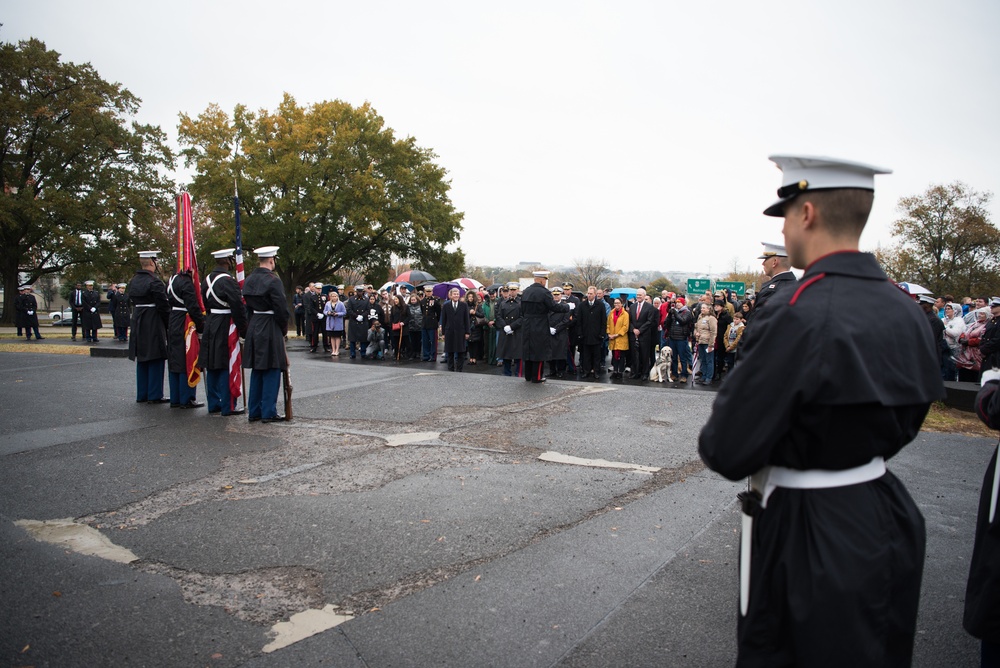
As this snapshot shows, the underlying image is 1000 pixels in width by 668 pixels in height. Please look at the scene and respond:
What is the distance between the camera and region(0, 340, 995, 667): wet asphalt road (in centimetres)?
336

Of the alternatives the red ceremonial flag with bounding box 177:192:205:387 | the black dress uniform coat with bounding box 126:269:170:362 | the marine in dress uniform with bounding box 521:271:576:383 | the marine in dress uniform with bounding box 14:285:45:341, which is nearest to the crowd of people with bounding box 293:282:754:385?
the marine in dress uniform with bounding box 521:271:576:383

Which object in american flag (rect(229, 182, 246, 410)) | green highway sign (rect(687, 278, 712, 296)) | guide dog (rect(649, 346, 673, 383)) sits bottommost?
guide dog (rect(649, 346, 673, 383))

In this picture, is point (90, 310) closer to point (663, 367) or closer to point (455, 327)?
point (455, 327)

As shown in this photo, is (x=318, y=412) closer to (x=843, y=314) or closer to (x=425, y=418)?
(x=425, y=418)

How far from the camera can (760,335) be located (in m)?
2.01

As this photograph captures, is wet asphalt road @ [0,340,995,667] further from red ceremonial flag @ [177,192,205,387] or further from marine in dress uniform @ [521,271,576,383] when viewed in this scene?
marine in dress uniform @ [521,271,576,383]

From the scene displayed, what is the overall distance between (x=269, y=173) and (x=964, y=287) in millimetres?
43564

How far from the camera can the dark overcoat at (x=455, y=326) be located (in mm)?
17094

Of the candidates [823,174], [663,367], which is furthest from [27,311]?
[823,174]

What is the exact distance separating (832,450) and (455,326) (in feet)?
50.2

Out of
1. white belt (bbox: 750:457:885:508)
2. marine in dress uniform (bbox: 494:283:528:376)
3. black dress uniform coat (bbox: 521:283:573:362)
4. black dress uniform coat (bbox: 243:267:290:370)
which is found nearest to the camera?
white belt (bbox: 750:457:885:508)

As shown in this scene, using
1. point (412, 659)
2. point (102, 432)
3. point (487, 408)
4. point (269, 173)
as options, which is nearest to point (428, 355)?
point (487, 408)

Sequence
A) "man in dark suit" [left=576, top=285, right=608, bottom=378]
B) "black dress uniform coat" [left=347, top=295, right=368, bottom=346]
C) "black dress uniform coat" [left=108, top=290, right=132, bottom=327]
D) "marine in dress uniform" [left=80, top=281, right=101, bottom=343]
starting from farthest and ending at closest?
"marine in dress uniform" [left=80, top=281, right=101, bottom=343]
"black dress uniform coat" [left=108, top=290, right=132, bottom=327]
"black dress uniform coat" [left=347, top=295, right=368, bottom=346]
"man in dark suit" [left=576, top=285, right=608, bottom=378]

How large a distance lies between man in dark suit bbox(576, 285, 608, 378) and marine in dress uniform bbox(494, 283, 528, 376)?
1682 millimetres
